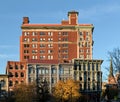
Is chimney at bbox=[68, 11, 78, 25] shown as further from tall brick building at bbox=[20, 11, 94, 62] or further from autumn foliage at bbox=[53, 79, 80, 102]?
autumn foliage at bbox=[53, 79, 80, 102]

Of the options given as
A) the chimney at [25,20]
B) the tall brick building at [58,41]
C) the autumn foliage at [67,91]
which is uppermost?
the chimney at [25,20]

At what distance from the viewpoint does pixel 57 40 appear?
612ft

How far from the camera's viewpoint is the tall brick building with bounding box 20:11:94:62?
184m

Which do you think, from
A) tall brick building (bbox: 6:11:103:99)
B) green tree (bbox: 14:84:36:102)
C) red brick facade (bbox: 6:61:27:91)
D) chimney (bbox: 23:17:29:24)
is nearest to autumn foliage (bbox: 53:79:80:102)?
green tree (bbox: 14:84:36:102)

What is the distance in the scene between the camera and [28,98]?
389 feet

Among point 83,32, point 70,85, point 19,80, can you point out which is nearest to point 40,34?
point 83,32

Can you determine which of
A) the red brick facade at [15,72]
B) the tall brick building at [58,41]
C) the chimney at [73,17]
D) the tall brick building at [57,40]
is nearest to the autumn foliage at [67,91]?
the red brick facade at [15,72]

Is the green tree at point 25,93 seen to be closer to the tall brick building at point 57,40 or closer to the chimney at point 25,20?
the tall brick building at point 57,40

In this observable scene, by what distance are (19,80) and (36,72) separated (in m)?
7.49

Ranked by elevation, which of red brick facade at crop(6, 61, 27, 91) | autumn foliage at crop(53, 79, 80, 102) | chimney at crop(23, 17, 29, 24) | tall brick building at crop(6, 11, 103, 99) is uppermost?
chimney at crop(23, 17, 29, 24)

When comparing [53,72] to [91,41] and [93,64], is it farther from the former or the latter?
[91,41]

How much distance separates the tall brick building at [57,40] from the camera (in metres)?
184

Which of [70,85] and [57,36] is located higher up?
[57,36]

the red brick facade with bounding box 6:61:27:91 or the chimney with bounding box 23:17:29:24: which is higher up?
the chimney with bounding box 23:17:29:24
